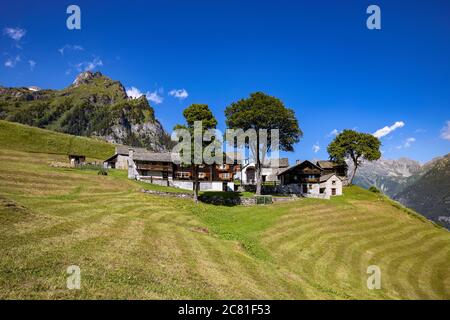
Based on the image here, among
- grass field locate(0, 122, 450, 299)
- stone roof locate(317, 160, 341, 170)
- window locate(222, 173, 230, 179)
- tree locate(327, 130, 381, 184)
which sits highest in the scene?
tree locate(327, 130, 381, 184)

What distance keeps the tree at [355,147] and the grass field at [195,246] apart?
27.3m

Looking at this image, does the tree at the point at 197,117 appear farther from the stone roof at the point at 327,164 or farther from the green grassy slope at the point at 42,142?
the green grassy slope at the point at 42,142

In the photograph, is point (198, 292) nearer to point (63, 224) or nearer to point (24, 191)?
point (63, 224)

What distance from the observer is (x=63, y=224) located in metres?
24.1

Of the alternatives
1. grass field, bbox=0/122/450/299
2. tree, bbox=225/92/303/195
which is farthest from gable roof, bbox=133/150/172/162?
tree, bbox=225/92/303/195

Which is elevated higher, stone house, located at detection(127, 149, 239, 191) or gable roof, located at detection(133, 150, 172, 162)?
gable roof, located at detection(133, 150, 172, 162)

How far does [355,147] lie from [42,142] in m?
111

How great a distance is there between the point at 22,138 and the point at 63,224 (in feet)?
337

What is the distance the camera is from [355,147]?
298 feet

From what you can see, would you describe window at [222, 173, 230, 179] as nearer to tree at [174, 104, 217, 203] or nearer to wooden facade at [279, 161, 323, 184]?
wooden facade at [279, 161, 323, 184]

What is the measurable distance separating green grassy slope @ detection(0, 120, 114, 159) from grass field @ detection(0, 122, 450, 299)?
2295 inches

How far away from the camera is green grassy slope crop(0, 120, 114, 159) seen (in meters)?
101
